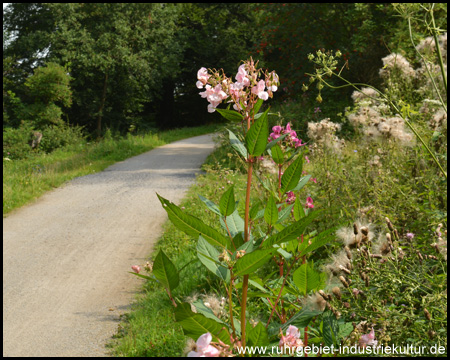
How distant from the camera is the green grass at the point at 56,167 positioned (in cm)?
827

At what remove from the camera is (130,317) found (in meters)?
3.90

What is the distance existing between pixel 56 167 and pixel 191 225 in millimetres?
10884

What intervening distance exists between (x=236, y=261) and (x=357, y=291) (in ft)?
2.73

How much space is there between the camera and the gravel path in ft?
12.3

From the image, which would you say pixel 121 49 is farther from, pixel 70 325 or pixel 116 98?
pixel 70 325

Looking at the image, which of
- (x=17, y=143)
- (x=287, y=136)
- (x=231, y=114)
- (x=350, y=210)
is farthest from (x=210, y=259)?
(x=17, y=143)

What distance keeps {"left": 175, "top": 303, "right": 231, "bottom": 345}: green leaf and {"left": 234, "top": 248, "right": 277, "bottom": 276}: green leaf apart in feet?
0.51

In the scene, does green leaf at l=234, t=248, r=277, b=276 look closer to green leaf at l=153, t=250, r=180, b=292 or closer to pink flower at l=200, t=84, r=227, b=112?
green leaf at l=153, t=250, r=180, b=292

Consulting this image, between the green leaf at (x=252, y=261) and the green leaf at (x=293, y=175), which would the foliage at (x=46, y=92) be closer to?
the green leaf at (x=293, y=175)

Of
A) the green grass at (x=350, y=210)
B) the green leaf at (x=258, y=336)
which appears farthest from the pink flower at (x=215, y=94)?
the green grass at (x=350, y=210)

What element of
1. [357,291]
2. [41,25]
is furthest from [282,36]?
[41,25]

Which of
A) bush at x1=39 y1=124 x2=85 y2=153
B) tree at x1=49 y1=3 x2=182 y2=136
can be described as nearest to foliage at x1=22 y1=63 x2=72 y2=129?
bush at x1=39 y1=124 x2=85 y2=153

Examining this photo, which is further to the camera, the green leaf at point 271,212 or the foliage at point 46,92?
the foliage at point 46,92

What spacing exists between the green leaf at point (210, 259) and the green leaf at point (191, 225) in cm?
3
